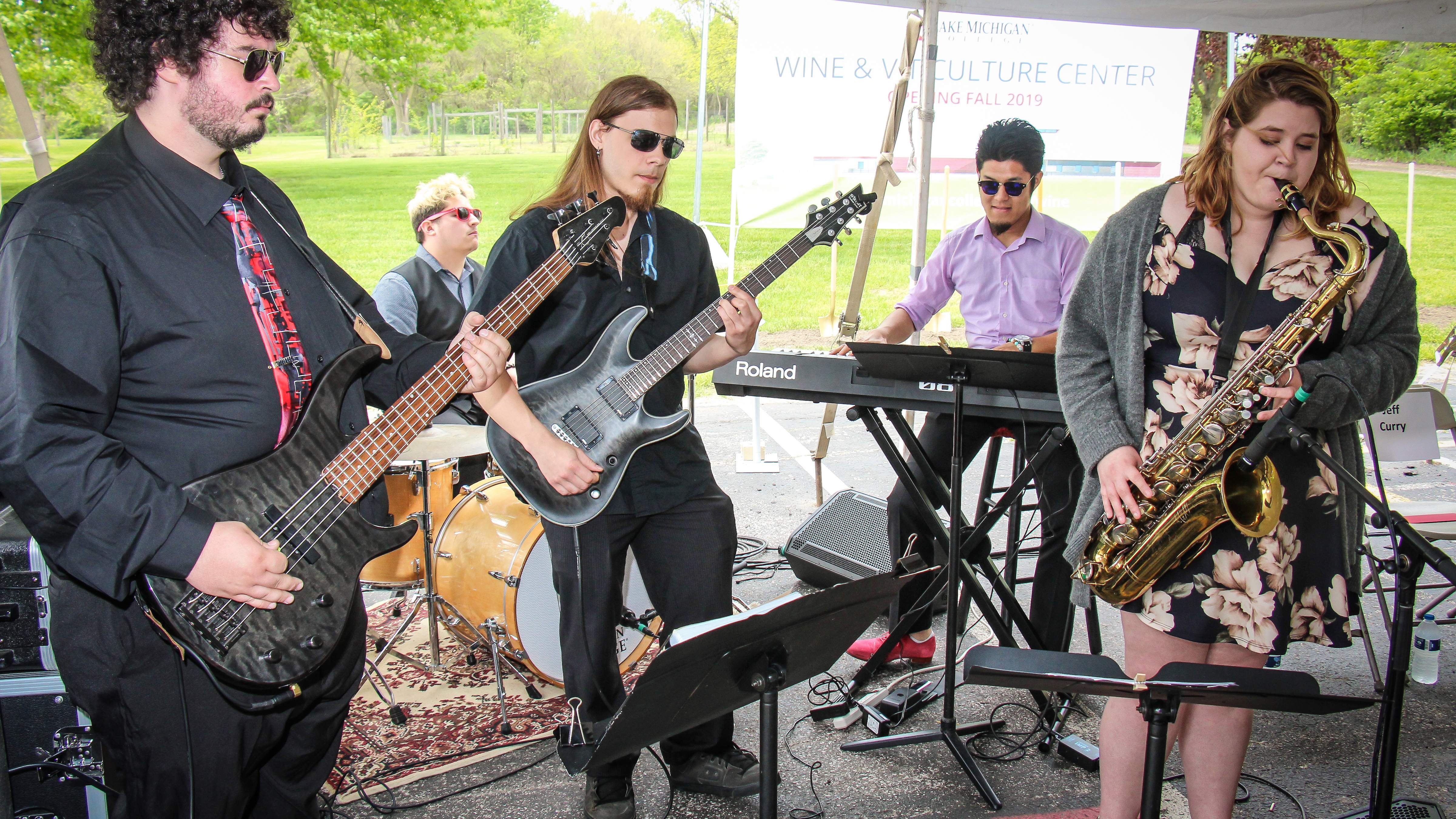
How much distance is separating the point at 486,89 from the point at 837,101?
7542 millimetres

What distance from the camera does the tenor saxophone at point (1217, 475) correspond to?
2.16 meters

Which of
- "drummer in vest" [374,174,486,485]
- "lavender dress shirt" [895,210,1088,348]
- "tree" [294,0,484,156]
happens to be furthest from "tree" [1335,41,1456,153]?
"drummer in vest" [374,174,486,485]

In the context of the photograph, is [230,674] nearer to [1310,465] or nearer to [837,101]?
[1310,465]

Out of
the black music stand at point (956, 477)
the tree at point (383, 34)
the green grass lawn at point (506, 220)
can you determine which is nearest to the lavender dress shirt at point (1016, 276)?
the black music stand at point (956, 477)

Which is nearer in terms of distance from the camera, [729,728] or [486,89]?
[729,728]

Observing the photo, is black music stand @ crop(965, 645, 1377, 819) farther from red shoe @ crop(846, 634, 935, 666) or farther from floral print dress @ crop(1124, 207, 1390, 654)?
red shoe @ crop(846, 634, 935, 666)

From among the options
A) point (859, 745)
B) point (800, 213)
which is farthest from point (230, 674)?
point (800, 213)

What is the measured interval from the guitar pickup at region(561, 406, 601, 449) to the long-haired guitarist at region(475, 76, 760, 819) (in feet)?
0.39

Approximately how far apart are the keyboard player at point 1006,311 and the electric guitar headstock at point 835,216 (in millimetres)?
428

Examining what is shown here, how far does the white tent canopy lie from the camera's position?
4309 mm

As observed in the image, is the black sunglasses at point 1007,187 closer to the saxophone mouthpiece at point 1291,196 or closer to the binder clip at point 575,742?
the saxophone mouthpiece at point 1291,196

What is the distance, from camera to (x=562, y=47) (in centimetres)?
1301

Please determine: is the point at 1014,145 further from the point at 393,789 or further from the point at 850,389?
the point at 393,789

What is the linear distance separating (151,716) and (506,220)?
949 cm
